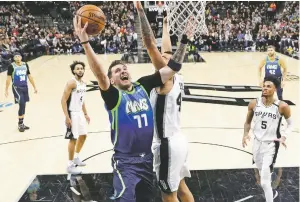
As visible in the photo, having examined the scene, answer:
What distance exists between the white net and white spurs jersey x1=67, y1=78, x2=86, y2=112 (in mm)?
2076

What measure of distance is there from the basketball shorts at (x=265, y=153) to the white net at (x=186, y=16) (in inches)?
56.8

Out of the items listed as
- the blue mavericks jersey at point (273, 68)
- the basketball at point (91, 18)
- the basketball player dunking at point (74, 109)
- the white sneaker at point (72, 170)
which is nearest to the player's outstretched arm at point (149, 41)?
the basketball at point (91, 18)

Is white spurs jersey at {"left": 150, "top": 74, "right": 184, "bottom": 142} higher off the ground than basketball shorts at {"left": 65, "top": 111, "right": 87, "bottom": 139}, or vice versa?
white spurs jersey at {"left": 150, "top": 74, "right": 184, "bottom": 142}

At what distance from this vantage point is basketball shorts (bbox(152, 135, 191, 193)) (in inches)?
144

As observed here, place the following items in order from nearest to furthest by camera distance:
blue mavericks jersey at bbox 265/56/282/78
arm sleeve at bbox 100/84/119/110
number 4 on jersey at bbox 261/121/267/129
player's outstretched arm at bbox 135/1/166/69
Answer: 1. arm sleeve at bbox 100/84/119/110
2. player's outstretched arm at bbox 135/1/166/69
3. number 4 on jersey at bbox 261/121/267/129
4. blue mavericks jersey at bbox 265/56/282/78

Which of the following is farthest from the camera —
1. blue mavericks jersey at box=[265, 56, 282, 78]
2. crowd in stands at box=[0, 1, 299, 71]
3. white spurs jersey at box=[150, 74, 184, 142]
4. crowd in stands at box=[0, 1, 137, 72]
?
crowd in stands at box=[0, 1, 299, 71]

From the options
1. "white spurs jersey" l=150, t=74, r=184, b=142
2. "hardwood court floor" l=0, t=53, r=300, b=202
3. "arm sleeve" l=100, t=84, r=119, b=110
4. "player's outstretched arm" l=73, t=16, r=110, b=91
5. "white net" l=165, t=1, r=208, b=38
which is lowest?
"hardwood court floor" l=0, t=53, r=300, b=202

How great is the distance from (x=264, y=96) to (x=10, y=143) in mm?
4793

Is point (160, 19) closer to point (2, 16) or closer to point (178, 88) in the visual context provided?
point (2, 16)

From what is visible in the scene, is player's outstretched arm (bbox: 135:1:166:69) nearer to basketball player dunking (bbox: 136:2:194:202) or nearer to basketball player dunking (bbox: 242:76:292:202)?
basketball player dunking (bbox: 136:2:194:202)

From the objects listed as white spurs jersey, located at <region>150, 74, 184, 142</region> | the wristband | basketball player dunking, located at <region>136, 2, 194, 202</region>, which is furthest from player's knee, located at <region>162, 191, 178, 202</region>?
the wristband

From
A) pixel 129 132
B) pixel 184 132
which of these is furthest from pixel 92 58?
pixel 184 132

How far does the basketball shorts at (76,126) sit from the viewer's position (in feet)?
18.1

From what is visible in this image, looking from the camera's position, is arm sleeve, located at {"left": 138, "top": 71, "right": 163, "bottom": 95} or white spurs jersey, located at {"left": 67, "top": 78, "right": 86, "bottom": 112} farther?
white spurs jersey, located at {"left": 67, "top": 78, "right": 86, "bottom": 112}
